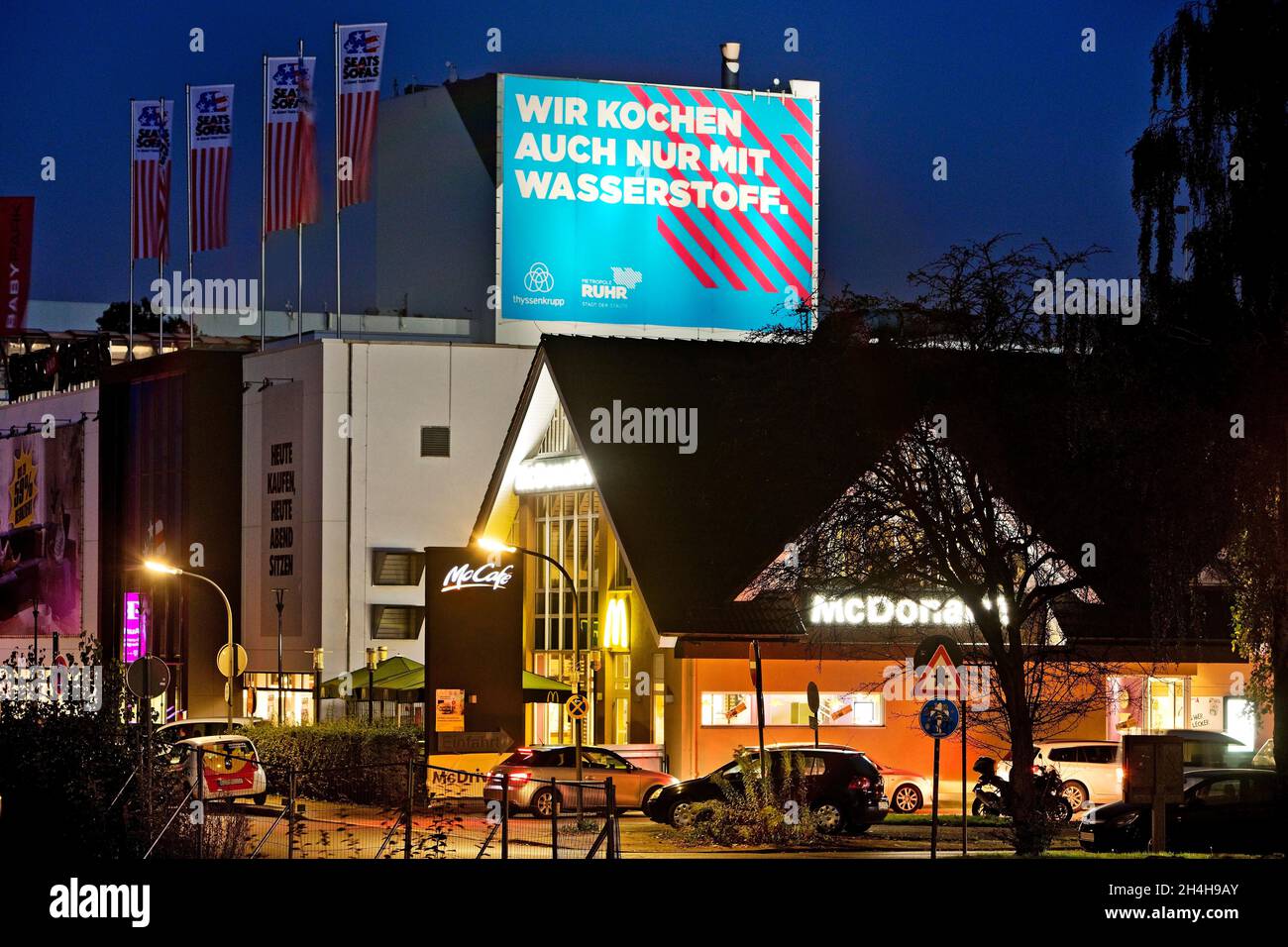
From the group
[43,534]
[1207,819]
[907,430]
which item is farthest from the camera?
[43,534]

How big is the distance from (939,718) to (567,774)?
587 inches

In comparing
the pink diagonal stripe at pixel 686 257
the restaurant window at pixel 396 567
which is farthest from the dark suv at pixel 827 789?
the pink diagonal stripe at pixel 686 257

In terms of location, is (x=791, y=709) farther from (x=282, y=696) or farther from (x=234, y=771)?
(x=282, y=696)

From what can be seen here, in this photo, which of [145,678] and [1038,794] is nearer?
[145,678]

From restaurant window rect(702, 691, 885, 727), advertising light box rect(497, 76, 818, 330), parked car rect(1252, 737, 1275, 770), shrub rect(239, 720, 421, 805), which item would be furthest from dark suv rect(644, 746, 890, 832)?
advertising light box rect(497, 76, 818, 330)

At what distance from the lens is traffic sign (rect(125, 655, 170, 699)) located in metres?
29.6

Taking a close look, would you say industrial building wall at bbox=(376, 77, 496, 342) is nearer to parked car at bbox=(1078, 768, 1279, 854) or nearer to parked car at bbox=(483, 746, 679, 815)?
parked car at bbox=(483, 746, 679, 815)

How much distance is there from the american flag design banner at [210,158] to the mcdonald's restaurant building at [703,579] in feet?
44.9

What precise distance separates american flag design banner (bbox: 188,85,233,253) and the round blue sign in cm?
4319

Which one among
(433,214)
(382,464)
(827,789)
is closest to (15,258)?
(433,214)

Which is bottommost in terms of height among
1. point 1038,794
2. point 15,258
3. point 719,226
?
point 1038,794

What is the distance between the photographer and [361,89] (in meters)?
66.1
